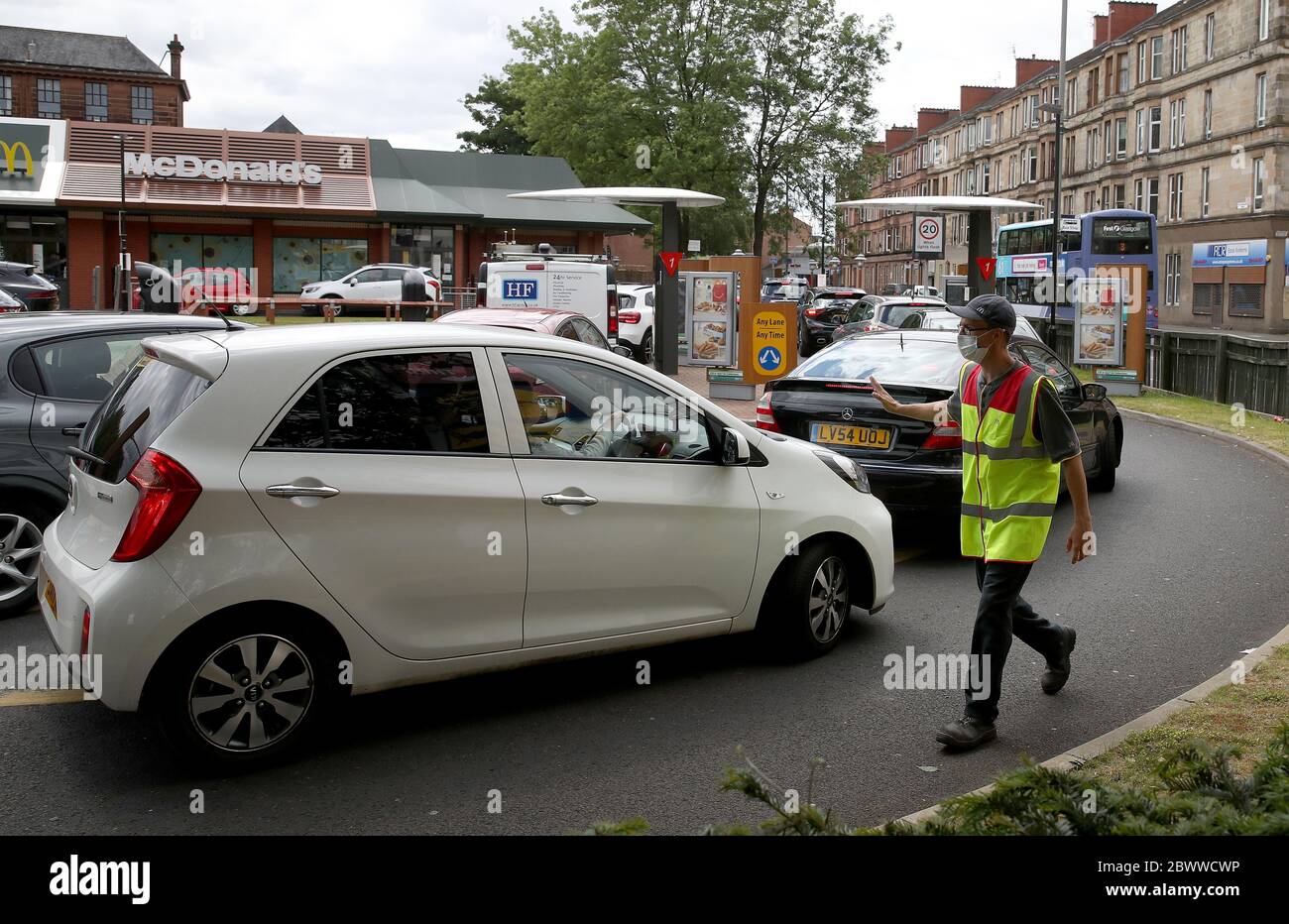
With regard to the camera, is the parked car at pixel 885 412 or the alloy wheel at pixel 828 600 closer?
the alloy wheel at pixel 828 600

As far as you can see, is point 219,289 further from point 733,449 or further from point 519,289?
point 733,449

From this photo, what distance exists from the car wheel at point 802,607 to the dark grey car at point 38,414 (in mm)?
3536

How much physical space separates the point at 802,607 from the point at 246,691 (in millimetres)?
2700

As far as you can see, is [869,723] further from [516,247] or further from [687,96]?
[687,96]

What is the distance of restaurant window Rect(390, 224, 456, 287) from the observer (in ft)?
152

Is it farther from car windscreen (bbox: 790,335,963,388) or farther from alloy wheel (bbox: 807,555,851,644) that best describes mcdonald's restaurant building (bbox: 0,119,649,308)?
alloy wheel (bbox: 807,555,851,644)

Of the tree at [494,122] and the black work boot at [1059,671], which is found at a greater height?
the tree at [494,122]

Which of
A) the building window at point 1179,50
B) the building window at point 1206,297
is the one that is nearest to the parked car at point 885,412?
the building window at point 1206,297

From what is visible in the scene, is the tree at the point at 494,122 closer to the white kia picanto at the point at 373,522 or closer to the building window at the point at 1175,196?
the building window at the point at 1175,196

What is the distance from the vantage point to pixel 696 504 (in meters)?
5.93

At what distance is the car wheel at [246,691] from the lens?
15.4 feet

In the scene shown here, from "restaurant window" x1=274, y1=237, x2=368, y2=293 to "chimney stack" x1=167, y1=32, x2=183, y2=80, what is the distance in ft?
106
